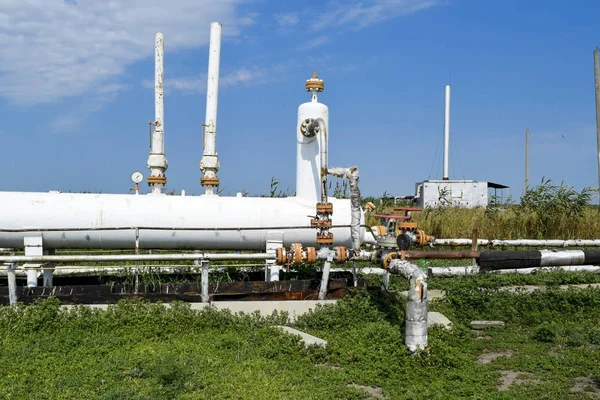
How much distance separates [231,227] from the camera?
34.6 ft

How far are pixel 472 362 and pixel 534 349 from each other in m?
1.12

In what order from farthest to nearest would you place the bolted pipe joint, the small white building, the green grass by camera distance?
the small white building, the bolted pipe joint, the green grass

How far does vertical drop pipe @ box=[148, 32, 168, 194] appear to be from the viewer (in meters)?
11.4

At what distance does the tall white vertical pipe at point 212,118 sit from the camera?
38.3ft

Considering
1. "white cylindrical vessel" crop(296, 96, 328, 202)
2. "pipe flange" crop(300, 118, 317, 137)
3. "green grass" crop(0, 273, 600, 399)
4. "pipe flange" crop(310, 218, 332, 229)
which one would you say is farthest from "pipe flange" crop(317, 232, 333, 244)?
"pipe flange" crop(300, 118, 317, 137)

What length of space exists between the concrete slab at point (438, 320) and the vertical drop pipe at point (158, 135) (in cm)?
529

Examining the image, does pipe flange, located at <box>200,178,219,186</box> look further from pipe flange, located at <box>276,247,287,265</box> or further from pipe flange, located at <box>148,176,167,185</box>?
→ pipe flange, located at <box>276,247,287,265</box>

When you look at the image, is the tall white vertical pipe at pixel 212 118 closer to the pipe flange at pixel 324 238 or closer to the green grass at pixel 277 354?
the pipe flange at pixel 324 238

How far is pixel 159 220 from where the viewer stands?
34.2 feet

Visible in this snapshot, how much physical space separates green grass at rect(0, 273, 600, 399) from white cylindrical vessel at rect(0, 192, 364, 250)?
186cm

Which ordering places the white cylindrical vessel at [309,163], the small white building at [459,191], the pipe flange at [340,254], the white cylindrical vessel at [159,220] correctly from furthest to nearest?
the small white building at [459,191] → the white cylindrical vessel at [309,163] → the white cylindrical vessel at [159,220] → the pipe flange at [340,254]

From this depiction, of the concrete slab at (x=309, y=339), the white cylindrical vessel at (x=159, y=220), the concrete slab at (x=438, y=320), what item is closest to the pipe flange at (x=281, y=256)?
the white cylindrical vessel at (x=159, y=220)

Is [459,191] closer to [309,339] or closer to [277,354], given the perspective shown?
[309,339]

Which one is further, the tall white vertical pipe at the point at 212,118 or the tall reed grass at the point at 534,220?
the tall reed grass at the point at 534,220
